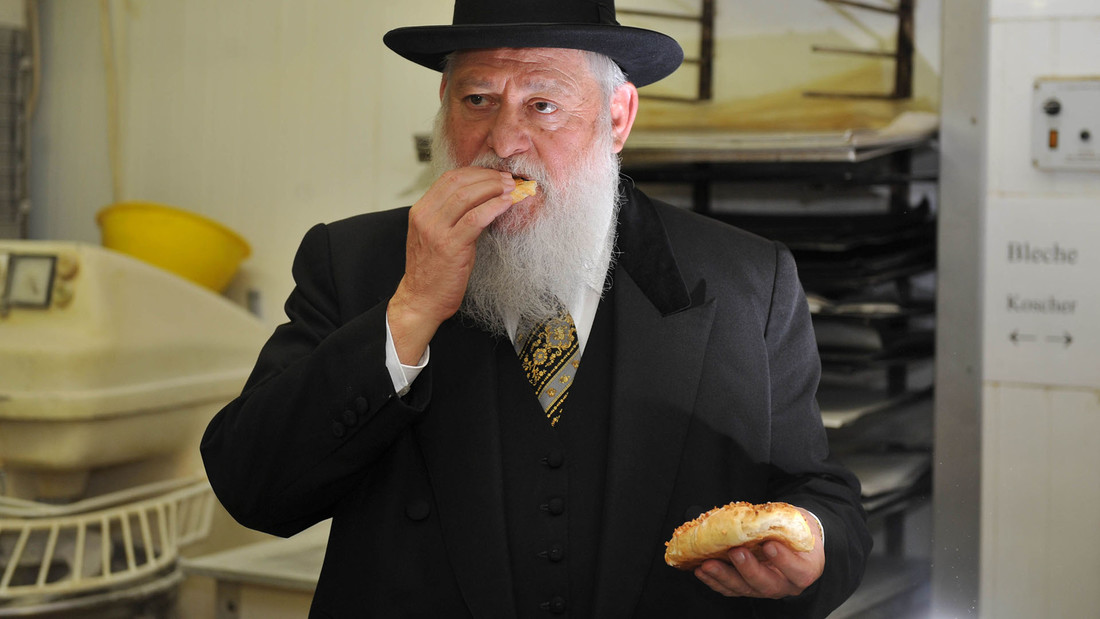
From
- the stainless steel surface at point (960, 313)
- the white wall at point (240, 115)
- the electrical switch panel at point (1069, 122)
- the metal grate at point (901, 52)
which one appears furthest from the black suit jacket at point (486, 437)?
the white wall at point (240, 115)

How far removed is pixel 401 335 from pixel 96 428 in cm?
164

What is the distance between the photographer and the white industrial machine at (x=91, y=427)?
2.39 m

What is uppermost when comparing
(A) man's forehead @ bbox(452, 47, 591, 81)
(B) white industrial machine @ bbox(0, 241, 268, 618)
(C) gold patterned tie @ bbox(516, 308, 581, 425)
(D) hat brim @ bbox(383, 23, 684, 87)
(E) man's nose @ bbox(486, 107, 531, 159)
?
(D) hat brim @ bbox(383, 23, 684, 87)

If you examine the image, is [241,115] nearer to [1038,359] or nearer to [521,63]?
[521,63]

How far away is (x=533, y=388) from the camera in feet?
4.24

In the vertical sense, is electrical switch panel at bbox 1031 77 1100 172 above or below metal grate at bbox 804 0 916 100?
below

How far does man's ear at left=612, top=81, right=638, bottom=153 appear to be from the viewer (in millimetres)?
1420

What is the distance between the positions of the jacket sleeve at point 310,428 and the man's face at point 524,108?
269 mm

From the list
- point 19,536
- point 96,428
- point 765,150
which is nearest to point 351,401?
point 765,150

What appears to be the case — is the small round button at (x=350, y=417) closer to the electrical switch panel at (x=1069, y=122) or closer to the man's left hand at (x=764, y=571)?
the man's left hand at (x=764, y=571)

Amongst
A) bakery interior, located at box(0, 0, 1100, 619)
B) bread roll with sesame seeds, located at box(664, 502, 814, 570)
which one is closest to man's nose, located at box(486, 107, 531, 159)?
bread roll with sesame seeds, located at box(664, 502, 814, 570)

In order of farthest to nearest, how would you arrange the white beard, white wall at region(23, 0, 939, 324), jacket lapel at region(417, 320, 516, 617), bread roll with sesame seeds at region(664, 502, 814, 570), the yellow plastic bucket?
1. white wall at region(23, 0, 939, 324)
2. the yellow plastic bucket
3. the white beard
4. jacket lapel at region(417, 320, 516, 617)
5. bread roll with sesame seeds at region(664, 502, 814, 570)

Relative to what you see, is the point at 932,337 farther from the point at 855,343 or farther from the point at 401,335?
the point at 401,335

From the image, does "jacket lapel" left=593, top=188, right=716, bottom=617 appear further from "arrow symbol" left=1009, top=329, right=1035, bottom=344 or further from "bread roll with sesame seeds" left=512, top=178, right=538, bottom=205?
"arrow symbol" left=1009, top=329, right=1035, bottom=344
